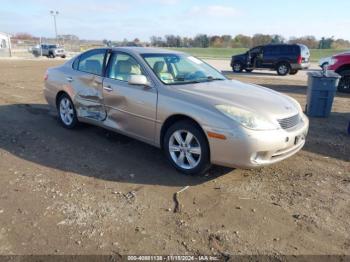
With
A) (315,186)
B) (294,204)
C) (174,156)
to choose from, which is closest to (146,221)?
(174,156)

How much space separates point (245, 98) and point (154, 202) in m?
1.76

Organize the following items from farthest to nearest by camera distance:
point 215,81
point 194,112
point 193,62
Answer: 1. point 193,62
2. point 215,81
3. point 194,112

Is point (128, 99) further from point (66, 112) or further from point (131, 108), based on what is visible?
point (66, 112)

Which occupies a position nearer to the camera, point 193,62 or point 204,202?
point 204,202

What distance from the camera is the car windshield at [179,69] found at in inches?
186

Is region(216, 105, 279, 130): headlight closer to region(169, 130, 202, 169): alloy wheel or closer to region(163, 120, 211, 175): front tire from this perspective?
region(163, 120, 211, 175): front tire

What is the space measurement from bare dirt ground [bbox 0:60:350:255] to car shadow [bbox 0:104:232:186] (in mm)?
17

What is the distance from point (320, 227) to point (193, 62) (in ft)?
10.6

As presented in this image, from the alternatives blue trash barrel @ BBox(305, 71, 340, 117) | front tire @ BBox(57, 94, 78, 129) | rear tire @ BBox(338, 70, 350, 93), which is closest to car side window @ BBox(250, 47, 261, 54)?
rear tire @ BBox(338, 70, 350, 93)

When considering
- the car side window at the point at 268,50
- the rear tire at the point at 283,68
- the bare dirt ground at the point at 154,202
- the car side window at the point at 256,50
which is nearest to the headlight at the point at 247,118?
the bare dirt ground at the point at 154,202

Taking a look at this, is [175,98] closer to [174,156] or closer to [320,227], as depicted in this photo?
[174,156]

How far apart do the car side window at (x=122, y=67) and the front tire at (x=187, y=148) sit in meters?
1.07

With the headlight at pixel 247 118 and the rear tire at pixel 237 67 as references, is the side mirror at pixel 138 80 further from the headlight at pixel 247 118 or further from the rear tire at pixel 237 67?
the rear tire at pixel 237 67

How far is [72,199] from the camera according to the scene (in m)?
3.68
